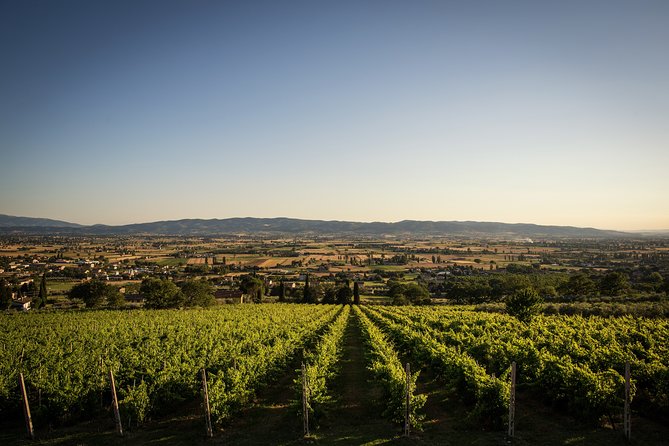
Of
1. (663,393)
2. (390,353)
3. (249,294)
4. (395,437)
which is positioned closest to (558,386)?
(663,393)

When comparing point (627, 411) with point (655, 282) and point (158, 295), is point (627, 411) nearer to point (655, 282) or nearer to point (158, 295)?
point (158, 295)

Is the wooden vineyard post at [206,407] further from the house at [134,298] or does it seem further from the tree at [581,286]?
the tree at [581,286]

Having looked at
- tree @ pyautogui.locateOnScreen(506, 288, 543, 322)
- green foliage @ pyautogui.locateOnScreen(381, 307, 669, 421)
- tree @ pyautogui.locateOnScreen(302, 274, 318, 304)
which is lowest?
tree @ pyautogui.locateOnScreen(302, 274, 318, 304)

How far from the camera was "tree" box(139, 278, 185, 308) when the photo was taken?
55.4 meters

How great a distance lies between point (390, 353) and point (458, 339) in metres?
4.55

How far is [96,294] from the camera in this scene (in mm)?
56781

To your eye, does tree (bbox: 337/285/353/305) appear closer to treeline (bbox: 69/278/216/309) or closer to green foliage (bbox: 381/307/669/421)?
treeline (bbox: 69/278/216/309)

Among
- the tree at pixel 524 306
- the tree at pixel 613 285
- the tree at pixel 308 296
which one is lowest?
the tree at pixel 308 296

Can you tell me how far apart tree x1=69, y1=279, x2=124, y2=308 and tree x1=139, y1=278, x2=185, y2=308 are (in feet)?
19.5

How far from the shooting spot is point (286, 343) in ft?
70.6

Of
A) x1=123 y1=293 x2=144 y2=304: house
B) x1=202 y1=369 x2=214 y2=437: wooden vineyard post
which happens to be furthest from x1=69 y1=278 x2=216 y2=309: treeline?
x1=202 y1=369 x2=214 y2=437: wooden vineyard post

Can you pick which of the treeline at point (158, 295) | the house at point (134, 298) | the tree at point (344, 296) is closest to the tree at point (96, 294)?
the treeline at point (158, 295)

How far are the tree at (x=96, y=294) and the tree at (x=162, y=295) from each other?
234 inches

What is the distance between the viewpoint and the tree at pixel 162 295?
182ft
